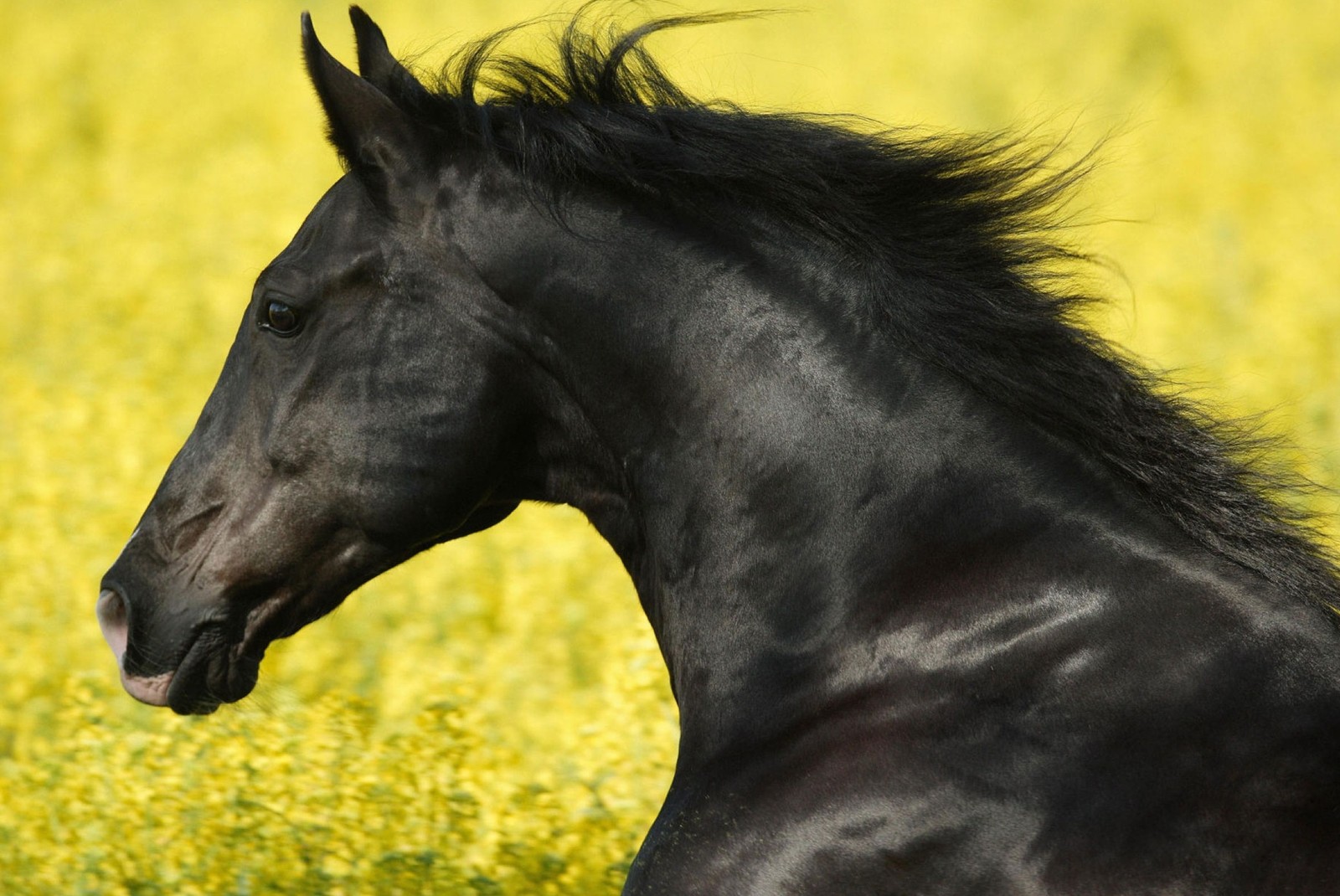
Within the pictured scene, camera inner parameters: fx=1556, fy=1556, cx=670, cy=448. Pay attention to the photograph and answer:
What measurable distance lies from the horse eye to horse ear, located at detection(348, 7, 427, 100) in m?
0.42

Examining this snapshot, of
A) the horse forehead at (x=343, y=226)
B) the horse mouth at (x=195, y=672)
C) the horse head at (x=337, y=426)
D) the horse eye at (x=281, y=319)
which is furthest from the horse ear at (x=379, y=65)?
the horse mouth at (x=195, y=672)

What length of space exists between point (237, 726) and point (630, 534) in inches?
83.4

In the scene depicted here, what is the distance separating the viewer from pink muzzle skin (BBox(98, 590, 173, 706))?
2.91 metres

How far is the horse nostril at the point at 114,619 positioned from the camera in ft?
9.66

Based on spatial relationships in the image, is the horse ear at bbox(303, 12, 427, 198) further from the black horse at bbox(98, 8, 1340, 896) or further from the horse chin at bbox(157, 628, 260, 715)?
the horse chin at bbox(157, 628, 260, 715)

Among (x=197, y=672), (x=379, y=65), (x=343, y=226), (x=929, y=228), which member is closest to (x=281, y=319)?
(x=343, y=226)

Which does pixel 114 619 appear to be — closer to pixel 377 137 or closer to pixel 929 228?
pixel 377 137

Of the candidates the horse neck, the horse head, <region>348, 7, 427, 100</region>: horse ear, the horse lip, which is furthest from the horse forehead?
the horse lip

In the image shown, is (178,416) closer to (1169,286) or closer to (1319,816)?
(1169,286)

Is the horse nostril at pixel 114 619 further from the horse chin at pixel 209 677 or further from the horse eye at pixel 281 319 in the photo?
the horse eye at pixel 281 319

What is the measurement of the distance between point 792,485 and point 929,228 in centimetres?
51

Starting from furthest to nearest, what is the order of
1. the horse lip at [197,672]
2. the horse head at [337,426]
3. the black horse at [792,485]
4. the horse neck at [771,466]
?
the horse lip at [197,672] → the horse head at [337,426] → the horse neck at [771,466] → the black horse at [792,485]

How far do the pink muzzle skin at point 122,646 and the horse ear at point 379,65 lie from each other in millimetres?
1079

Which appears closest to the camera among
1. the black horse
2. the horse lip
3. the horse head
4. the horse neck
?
the black horse
